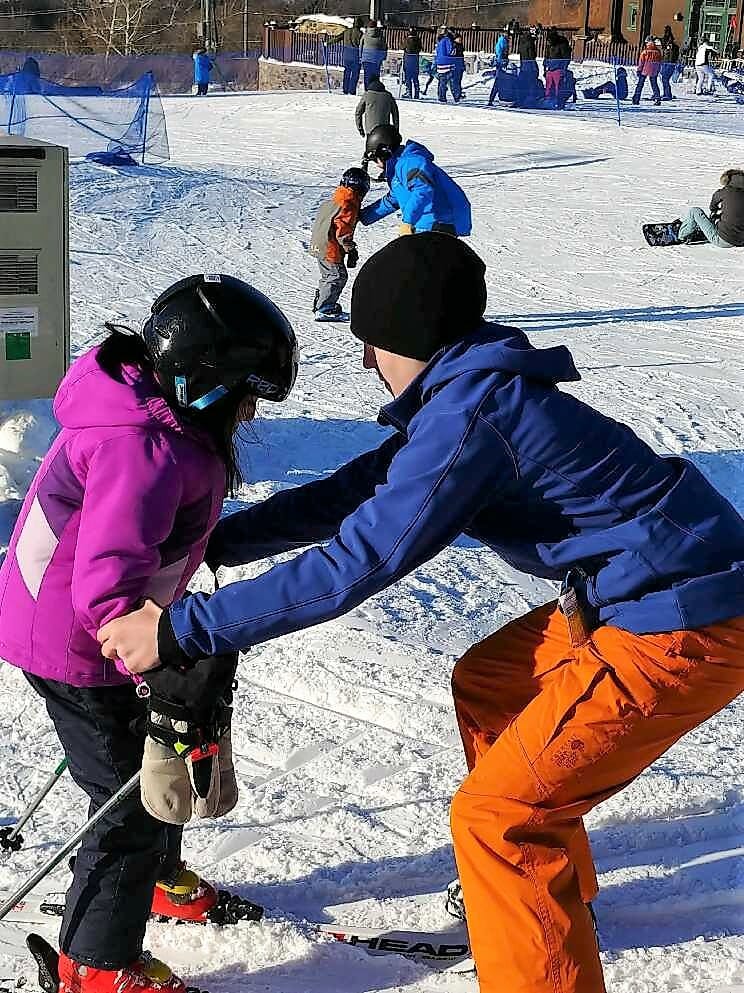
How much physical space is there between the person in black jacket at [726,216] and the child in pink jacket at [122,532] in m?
11.4

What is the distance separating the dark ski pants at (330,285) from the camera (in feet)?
35.1

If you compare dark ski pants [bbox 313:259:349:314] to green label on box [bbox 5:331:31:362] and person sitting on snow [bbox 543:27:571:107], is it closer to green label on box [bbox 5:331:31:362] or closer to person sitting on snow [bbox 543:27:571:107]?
green label on box [bbox 5:331:31:362]

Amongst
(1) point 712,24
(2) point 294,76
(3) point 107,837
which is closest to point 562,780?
(3) point 107,837

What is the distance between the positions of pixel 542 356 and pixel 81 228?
42.9ft

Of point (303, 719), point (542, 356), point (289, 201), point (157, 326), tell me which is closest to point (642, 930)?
point (303, 719)

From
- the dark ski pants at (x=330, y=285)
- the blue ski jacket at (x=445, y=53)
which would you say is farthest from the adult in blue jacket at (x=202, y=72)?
the dark ski pants at (x=330, y=285)

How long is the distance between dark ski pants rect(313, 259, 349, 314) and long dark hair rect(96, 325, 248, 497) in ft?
27.1

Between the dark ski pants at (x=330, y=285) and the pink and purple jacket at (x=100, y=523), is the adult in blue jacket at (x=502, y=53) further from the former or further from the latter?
the pink and purple jacket at (x=100, y=523)

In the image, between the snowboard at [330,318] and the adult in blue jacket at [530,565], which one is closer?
the adult in blue jacket at [530,565]

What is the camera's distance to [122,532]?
7.47 feet

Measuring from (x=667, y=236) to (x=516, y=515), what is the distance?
1285 centimetres

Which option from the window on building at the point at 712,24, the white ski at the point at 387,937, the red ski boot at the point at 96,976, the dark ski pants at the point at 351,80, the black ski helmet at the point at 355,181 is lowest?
the white ski at the point at 387,937

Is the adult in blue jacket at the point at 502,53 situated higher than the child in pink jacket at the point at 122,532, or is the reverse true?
the adult in blue jacket at the point at 502,53

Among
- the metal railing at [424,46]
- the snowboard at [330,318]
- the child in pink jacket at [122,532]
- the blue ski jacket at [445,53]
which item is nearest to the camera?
the child in pink jacket at [122,532]
